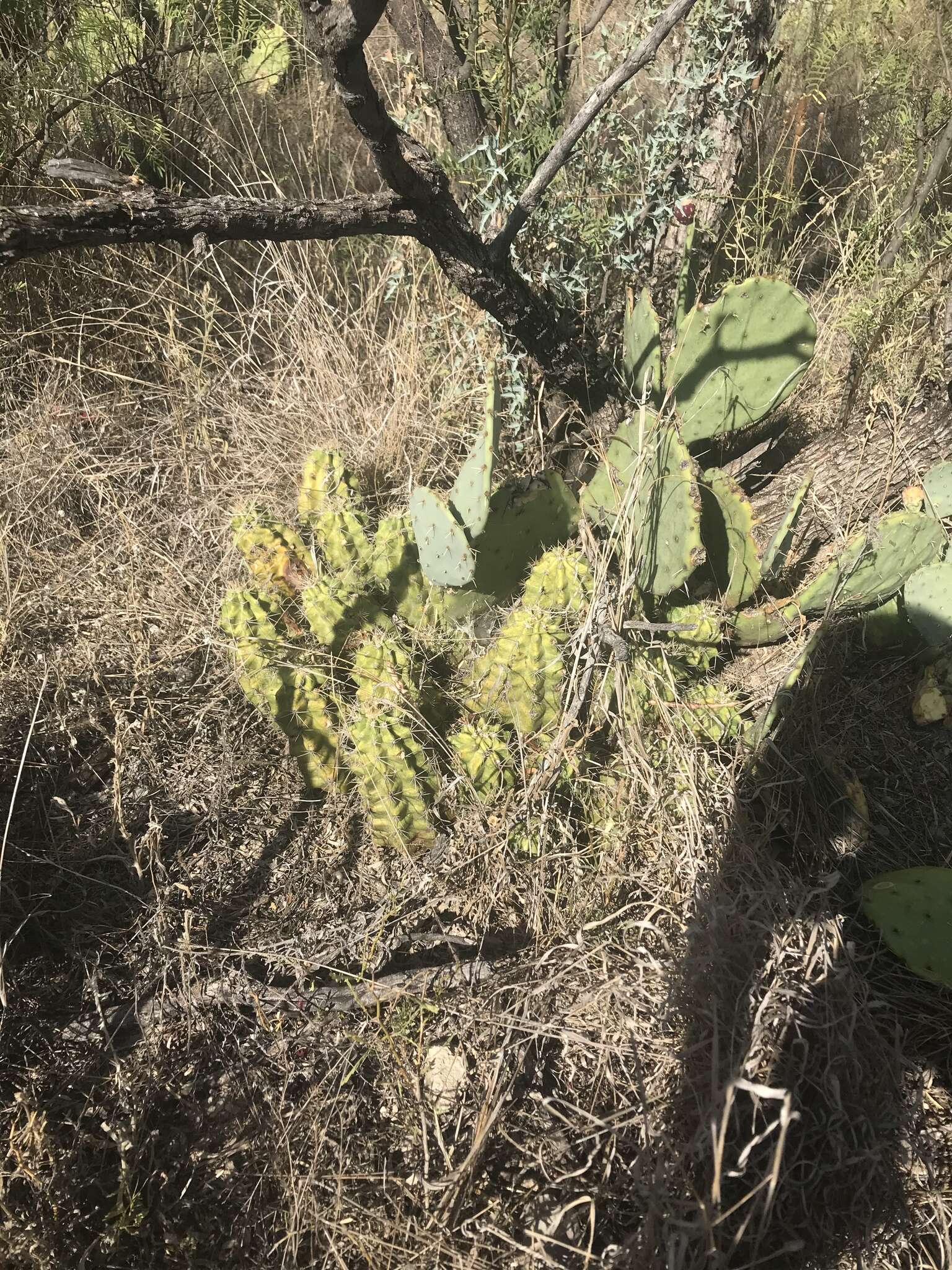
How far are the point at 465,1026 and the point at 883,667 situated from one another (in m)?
1.19

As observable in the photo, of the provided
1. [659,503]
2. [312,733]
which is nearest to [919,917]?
[659,503]

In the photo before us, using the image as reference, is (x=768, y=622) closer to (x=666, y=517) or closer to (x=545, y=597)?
(x=666, y=517)

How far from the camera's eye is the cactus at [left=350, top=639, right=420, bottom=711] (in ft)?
4.85

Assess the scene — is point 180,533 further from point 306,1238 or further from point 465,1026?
point 306,1238

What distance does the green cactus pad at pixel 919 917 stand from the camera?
4.20ft

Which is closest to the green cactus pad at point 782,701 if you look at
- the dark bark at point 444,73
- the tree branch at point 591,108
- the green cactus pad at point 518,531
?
the green cactus pad at point 518,531

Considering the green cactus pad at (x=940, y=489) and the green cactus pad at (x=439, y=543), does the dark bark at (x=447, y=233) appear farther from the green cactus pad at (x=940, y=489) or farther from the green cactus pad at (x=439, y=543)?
the green cactus pad at (x=940, y=489)

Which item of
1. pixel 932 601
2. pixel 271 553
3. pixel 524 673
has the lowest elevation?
pixel 932 601

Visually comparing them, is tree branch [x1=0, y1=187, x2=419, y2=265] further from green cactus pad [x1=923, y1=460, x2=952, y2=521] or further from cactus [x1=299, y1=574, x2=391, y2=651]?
green cactus pad [x1=923, y1=460, x2=952, y2=521]

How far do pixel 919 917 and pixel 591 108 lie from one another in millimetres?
1628

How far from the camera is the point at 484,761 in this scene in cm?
149

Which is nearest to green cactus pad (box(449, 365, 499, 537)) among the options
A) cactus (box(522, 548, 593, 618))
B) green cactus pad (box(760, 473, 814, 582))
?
cactus (box(522, 548, 593, 618))

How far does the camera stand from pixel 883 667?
1.79 metres

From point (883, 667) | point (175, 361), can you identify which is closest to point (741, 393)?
point (883, 667)
